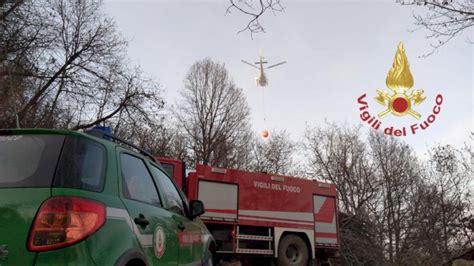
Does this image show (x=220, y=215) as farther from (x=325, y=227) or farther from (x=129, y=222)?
(x=129, y=222)

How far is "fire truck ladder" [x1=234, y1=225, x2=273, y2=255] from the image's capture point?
441 inches

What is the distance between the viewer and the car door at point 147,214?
364cm

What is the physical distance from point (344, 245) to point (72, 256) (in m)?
20.8

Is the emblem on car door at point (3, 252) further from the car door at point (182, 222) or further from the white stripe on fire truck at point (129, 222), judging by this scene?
the car door at point (182, 222)

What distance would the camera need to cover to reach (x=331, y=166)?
Result: 3672cm

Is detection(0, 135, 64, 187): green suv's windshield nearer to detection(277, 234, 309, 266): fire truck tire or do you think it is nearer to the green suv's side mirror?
the green suv's side mirror

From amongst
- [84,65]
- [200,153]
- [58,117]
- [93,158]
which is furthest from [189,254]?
[200,153]

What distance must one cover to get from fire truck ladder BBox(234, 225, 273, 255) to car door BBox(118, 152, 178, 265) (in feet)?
22.6

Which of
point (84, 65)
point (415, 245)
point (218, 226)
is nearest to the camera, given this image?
point (218, 226)

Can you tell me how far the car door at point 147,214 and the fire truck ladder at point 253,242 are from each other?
6881 mm

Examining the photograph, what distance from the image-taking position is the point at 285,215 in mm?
12180

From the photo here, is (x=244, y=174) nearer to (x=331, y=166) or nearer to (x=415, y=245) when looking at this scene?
(x=415, y=245)

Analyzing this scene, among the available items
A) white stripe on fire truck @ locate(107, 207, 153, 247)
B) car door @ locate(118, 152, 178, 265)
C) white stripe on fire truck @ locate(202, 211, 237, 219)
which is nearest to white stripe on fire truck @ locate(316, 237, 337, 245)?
white stripe on fire truck @ locate(202, 211, 237, 219)

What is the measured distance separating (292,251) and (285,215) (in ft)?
3.31
